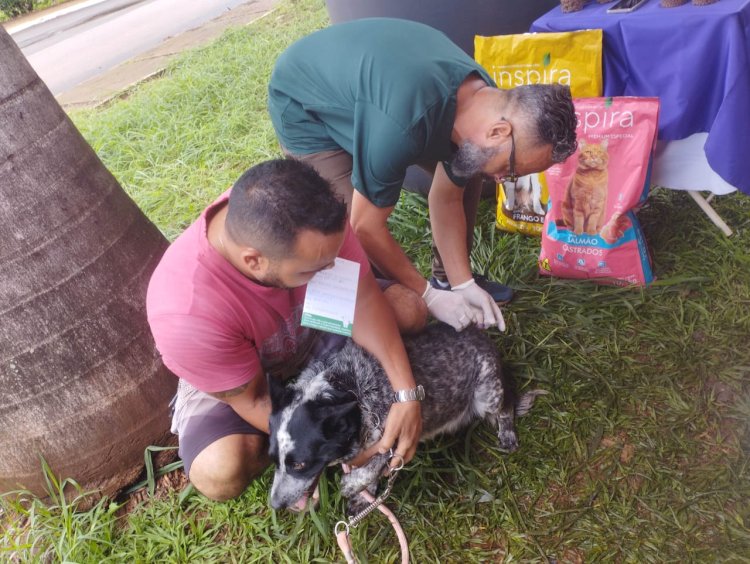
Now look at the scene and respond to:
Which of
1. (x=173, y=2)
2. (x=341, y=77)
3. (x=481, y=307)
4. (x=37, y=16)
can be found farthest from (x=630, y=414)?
(x=37, y=16)

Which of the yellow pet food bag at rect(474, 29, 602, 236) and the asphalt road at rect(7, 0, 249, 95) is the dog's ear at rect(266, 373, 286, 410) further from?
the asphalt road at rect(7, 0, 249, 95)

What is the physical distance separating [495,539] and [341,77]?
203 cm

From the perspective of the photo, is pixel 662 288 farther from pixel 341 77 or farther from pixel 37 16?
pixel 37 16

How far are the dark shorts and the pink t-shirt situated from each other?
0.33 metres

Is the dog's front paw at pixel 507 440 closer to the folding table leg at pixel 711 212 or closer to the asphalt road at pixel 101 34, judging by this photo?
the folding table leg at pixel 711 212

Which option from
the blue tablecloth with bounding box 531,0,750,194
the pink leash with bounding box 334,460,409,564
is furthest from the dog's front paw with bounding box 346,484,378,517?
the blue tablecloth with bounding box 531,0,750,194

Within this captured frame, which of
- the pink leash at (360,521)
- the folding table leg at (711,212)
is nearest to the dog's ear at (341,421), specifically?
the pink leash at (360,521)

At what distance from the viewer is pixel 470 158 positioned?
8.10 feet

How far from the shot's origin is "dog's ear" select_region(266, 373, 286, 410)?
243 centimetres

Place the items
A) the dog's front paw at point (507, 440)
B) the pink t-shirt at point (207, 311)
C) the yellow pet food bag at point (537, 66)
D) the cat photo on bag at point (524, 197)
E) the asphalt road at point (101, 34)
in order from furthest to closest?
1. the asphalt road at point (101, 34)
2. the cat photo on bag at point (524, 197)
3. the yellow pet food bag at point (537, 66)
4. the dog's front paw at point (507, 440)
5. the pink t-shirt at point (207, 311)

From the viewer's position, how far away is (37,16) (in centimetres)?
1912

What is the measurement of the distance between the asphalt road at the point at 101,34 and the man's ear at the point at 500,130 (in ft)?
31.7

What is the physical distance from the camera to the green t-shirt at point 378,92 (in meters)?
2.32

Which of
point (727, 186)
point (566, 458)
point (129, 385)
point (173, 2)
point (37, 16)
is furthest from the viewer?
point (37, 16)
